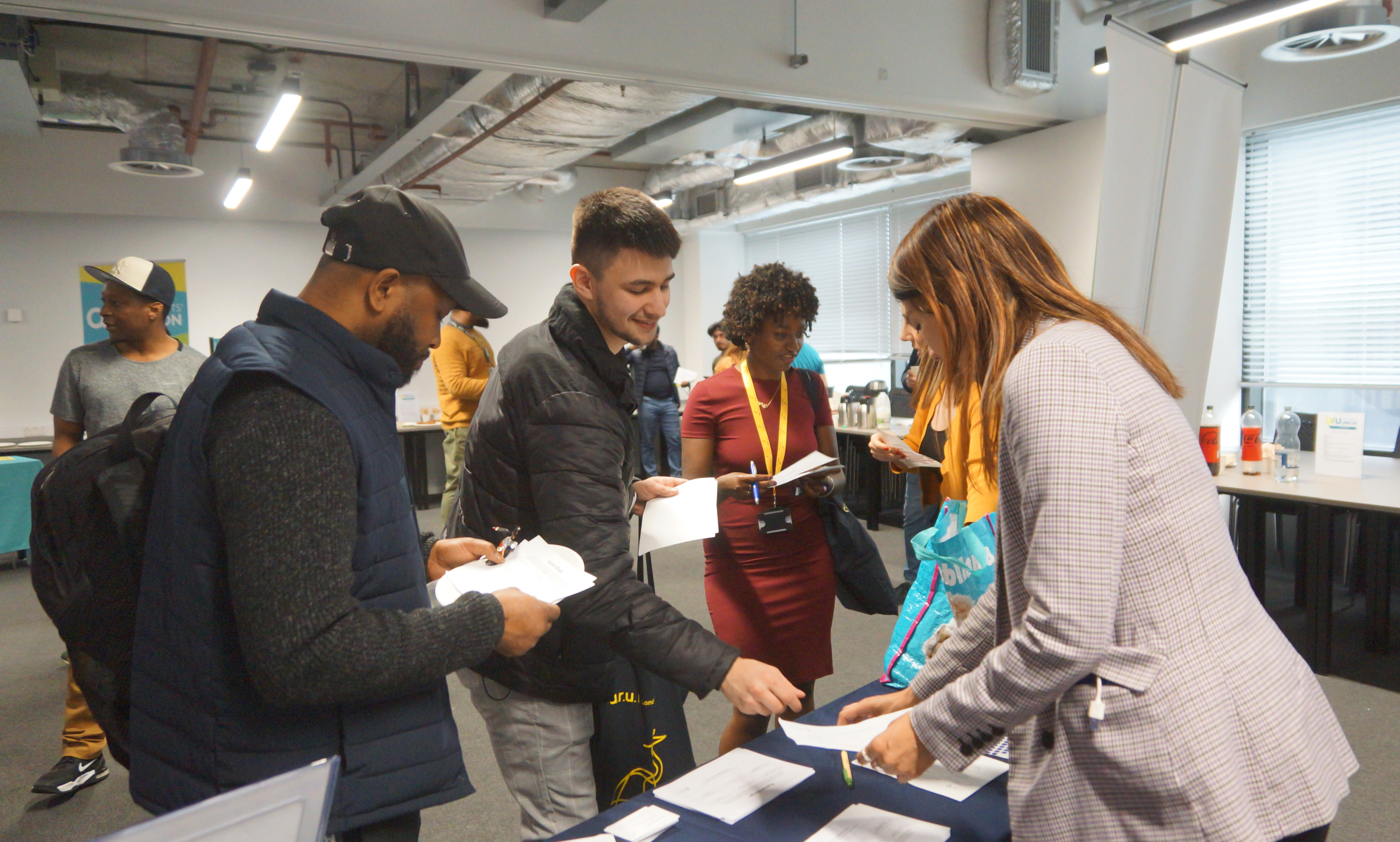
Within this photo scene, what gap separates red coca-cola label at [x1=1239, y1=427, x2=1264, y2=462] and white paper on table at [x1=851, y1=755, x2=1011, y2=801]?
3.36 meters

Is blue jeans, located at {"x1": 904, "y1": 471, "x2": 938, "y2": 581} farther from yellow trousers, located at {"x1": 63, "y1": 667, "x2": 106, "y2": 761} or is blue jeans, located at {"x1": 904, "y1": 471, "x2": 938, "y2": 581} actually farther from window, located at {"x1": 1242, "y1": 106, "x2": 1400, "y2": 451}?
yellow trousers, located at {"x1": 63, "y1": 667, "x2": 106, "y2": 761}

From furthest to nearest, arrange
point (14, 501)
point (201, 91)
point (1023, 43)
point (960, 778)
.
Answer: point (201, 91) < point (14, 501) < point (1023, 43) < point (960, 778)

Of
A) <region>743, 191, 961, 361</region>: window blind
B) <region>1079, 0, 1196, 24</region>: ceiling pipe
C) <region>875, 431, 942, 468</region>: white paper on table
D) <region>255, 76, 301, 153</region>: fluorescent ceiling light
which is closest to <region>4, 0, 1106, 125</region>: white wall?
<region>1079, 0, 1196, 24</region>: ceiling pipe

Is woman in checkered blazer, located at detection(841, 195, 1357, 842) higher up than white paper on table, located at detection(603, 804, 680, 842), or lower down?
higher up

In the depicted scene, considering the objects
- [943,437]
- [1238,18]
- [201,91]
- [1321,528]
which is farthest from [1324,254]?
[201,91]

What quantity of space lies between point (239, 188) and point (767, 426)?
6.28 meters

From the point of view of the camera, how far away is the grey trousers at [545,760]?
1425mm

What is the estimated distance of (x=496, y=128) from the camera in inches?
220

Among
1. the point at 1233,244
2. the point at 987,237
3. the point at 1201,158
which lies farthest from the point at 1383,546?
the point at 987,237

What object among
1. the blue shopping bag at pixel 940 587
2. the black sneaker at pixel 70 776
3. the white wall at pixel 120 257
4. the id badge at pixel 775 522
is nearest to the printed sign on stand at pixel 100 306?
the white wall at pixel 120 257

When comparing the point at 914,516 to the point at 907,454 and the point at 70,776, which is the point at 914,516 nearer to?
the point at 907,454

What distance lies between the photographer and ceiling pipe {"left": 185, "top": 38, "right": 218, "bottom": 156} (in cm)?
508

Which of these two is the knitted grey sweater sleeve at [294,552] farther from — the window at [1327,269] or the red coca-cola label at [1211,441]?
the window at [1327,269]

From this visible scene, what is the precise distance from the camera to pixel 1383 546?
353cm
